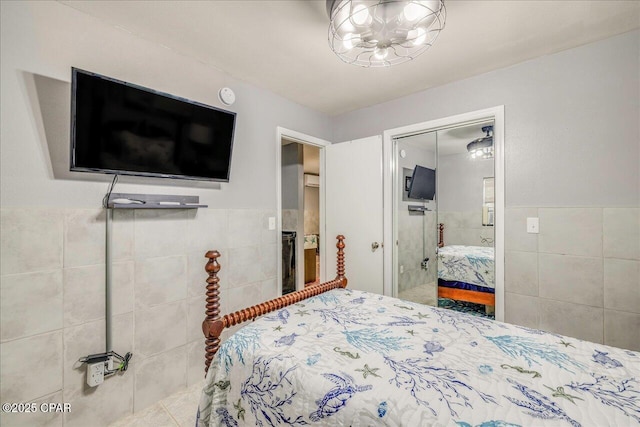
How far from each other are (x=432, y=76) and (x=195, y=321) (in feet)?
9.14

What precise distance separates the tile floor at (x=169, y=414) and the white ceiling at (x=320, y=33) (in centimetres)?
249

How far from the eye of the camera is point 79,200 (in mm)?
1642

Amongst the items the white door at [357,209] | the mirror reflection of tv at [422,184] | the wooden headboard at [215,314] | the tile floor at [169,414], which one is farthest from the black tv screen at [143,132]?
the mirror reflection of tv at [422,184]

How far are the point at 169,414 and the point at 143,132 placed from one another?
1850 millimetres

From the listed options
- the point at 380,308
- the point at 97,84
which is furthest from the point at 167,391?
the point at 97,84

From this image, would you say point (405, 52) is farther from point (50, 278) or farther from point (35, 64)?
point (50, 278)

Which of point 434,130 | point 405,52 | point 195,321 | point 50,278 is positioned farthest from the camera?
point 434,130

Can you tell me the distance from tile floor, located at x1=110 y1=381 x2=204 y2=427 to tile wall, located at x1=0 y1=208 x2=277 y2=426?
0.05 metres

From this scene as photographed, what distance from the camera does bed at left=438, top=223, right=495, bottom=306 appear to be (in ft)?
8.37

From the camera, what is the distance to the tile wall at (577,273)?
71.5 inches

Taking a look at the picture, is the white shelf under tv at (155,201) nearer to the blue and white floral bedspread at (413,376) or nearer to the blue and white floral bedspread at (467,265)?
the blue and white floral bedspread at (413,376)

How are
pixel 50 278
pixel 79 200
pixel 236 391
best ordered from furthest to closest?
pixel 79 200, pixel 50 278, pixel 236 391

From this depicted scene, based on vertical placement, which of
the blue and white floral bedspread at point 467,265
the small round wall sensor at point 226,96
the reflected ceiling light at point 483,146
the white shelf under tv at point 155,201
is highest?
the small round wall sensor at point 226,96

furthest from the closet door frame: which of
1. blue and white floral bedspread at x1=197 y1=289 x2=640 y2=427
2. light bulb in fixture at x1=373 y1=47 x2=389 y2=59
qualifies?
light bulb in fixture at x1=373 y1=47 x2=389 y2=59
